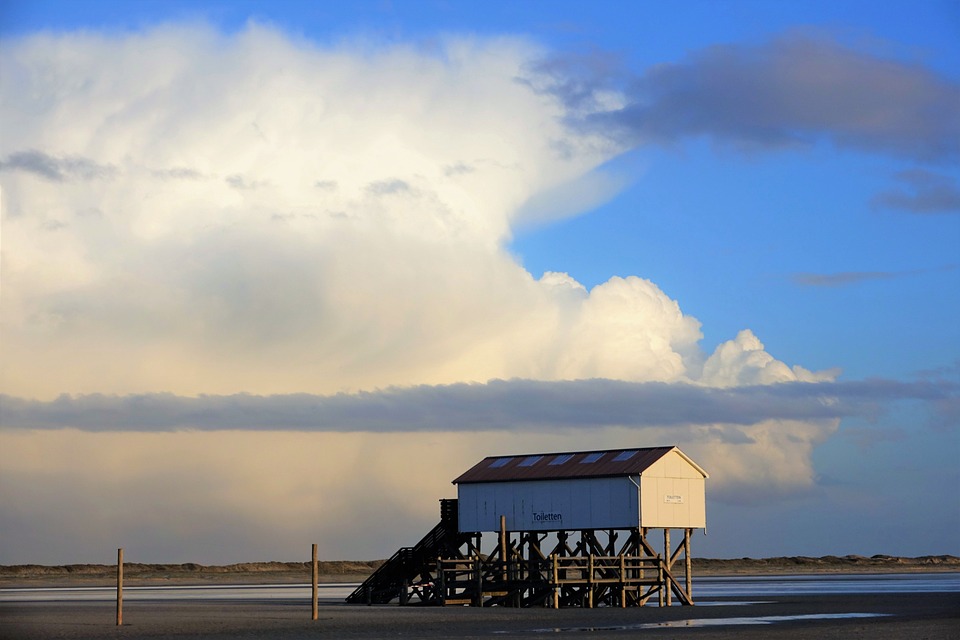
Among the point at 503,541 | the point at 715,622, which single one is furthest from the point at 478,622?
Result: the point at 503,541

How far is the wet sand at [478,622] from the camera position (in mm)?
35969

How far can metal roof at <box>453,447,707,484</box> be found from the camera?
52625mm

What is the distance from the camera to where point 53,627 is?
3994 centimetres

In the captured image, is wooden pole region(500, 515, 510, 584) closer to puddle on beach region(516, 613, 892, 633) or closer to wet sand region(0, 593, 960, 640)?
wet sand region(0, 593, 960, 640)

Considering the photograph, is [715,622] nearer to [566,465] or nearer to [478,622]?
[478,622]

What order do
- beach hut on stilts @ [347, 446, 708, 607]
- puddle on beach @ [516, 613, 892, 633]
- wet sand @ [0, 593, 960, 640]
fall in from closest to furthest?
wet sand @ [0, 593, 960, 640] → puddle on beach @ [516, 613, 892, 633] → beach hut on stilts @ [347, 446, 708, 607]

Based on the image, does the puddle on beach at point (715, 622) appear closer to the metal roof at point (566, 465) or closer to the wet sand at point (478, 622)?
the wet sand at point (478, 622)

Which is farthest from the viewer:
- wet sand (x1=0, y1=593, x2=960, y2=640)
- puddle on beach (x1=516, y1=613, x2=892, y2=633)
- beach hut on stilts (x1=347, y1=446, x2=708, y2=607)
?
beach hut on stilts (x1=347, y1=446, x2=708, y2=607)

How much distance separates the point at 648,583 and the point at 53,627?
24211 millimetres

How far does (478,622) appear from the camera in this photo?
140 ft

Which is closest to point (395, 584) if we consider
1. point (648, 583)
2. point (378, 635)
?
point (648, 583)

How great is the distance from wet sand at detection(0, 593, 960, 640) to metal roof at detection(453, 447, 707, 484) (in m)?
5.81

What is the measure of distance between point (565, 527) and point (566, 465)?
2725mm

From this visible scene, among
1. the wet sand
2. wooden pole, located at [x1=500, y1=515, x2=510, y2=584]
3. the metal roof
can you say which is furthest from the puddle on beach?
wooden pole, located at [x1=500, y1=515, x2=510, y2=584]
